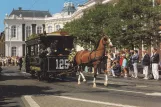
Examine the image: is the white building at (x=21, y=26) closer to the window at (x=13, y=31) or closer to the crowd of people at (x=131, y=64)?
the window at (x=13, y=31)

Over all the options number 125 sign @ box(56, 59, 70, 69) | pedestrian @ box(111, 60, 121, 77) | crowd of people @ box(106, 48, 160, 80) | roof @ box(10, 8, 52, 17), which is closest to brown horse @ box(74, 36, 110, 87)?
number 125 sign @ box(56, 59, 70, 69)

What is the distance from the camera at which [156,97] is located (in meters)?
15.1

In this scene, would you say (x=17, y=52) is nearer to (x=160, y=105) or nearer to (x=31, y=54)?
(x=31, y=54)

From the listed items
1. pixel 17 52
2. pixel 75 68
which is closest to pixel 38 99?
pixel 75 68

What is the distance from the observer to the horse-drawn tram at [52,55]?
23.2 meters

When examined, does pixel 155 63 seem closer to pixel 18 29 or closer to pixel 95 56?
pixel 95 56

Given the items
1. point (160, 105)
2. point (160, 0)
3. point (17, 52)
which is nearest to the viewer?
point (160, 105)

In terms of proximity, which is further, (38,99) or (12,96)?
(12,96)

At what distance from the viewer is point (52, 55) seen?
23.3 meters

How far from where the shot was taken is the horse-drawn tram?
23250 mm

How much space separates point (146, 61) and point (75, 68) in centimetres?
595

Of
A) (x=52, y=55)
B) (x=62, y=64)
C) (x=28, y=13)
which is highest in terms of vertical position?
(x=28, y=13)

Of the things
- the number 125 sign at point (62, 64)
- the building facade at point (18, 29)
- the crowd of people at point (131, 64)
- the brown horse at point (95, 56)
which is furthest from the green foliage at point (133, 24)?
the building facade at point (18, 29)

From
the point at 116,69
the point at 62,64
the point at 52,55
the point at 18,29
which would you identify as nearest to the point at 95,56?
the point at 62,64
